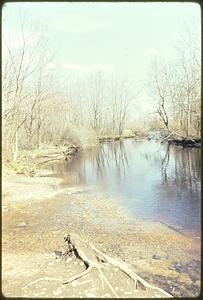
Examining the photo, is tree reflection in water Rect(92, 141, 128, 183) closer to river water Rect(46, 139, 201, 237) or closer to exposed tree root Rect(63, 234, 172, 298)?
river water Rect(46, 139, 201, 237)

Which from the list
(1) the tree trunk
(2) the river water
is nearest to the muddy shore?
(2) the river water

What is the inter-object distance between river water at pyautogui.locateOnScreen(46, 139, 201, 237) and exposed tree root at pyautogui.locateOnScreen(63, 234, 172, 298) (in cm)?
163

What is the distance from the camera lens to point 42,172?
10086 mm

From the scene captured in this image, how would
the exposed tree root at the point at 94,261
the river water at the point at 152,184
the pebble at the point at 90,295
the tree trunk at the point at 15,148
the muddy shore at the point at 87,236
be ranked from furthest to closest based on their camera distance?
1. the tree trunk at the point at 15,148
2. the river water at the point at 152,184
3. the muddy shore at the point at 87,236
4. the exposed tree root at the point at 94,261
5. the pebble at the point at 90,295

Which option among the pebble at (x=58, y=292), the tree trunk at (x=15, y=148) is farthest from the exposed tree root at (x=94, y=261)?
the tree trunk at (x=15, y=148)

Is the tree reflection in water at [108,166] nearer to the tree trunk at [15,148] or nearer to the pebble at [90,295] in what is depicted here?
the tree trunk at [15,148]

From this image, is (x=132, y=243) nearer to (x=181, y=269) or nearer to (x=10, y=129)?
(x=181, y=269)

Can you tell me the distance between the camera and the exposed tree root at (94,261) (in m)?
2.72

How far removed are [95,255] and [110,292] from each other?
29.7 inches

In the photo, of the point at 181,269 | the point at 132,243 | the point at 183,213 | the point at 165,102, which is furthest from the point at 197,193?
the point at 165,102

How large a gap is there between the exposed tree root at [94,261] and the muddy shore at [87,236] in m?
0.09

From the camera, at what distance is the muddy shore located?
2827mm

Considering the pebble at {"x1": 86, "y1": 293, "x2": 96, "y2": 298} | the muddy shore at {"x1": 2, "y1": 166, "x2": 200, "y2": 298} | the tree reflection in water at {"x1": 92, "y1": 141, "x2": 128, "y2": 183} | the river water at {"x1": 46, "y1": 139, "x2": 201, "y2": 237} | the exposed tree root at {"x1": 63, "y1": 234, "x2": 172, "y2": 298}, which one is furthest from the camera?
the tree reflection in water at {"x1": 92, "y1": 141, "x2": 128, "y2": 183}

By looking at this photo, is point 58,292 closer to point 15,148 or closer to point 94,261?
point 94,261
